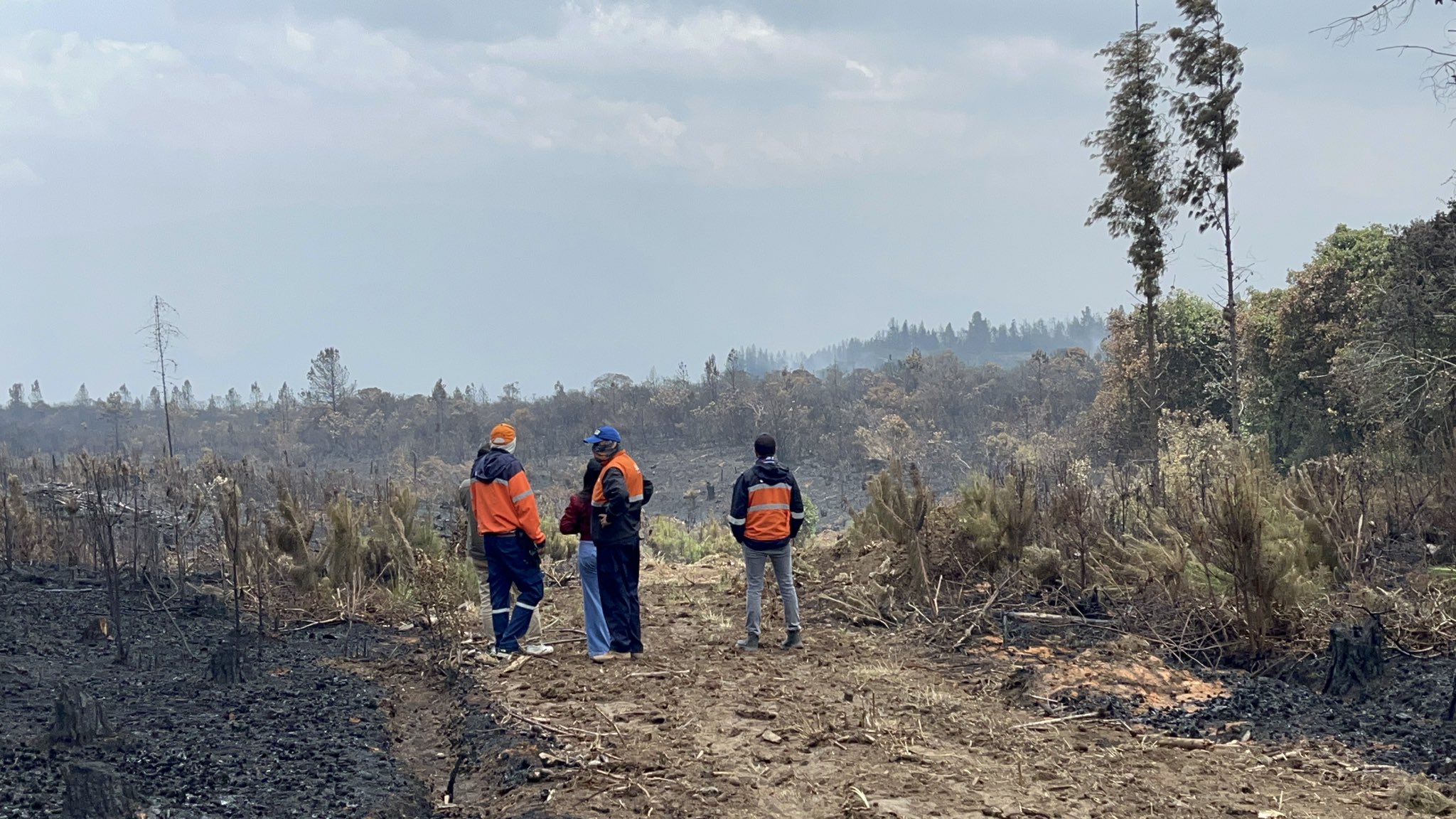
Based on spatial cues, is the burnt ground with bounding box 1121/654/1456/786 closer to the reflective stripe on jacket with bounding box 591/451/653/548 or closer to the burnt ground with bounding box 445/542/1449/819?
the burnt ground with bounding box 445/542/1449/819

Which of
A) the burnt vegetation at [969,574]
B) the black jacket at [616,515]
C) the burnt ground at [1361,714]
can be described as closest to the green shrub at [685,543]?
the burnt vegetation at [969,574]

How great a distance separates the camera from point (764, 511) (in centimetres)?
802

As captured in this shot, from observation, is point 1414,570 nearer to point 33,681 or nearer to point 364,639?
point 364,639

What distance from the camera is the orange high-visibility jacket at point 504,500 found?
7.66m

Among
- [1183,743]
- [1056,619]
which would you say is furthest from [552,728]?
[1056,619]

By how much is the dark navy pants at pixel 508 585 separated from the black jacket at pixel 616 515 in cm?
53

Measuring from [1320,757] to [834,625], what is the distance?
4.72 m

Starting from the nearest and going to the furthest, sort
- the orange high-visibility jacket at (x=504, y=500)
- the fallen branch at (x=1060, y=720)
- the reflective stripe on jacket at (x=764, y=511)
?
the fallen branch at (x=1060, y=720) < the orange high-visibility jacket at (x=504, y=500) < the reflective stripe on jacket at (x=764, y=511)

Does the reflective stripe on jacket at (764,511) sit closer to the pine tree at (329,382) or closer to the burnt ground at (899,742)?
the burnt ground at (899,742)

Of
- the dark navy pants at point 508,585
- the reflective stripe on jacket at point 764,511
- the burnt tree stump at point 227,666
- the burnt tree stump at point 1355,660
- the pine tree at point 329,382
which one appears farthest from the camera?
the pine tree at point 329,382

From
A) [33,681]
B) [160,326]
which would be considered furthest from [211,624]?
[160,326]

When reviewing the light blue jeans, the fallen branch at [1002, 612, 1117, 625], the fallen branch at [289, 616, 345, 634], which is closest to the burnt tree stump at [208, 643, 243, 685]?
the light blue jeans

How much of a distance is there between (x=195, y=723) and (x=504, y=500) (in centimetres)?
255

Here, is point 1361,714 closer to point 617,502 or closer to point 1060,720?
point 1060,720
